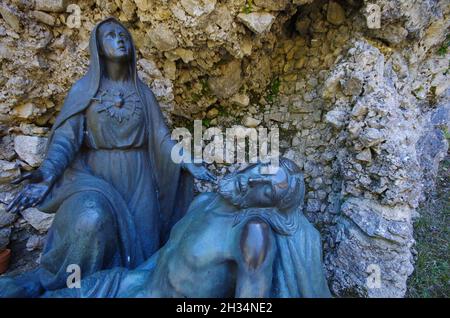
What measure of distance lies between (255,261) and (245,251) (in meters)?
0.05

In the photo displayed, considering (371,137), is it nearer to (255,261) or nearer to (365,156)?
(365,156)

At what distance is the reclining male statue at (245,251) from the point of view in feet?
4.14

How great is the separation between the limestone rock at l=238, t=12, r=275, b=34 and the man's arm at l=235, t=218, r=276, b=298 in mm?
1994

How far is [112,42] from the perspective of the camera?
5.98ft

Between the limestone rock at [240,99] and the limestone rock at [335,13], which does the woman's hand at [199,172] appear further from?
the limestone rock at [335,13]

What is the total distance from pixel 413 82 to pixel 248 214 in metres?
2.52

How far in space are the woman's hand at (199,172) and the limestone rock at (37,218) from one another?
6.75ft

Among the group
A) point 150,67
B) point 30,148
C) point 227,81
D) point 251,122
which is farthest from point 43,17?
point 251,122

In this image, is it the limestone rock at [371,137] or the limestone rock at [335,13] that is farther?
the limestone rock at [335,13]

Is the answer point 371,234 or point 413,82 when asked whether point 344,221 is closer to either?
point 371,234

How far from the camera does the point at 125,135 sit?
74.1 inches

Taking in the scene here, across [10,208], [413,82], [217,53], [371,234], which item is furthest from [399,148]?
[10,208]

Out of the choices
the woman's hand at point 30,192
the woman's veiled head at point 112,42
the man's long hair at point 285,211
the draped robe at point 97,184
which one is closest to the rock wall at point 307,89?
the woman's veiled head at point 112,42

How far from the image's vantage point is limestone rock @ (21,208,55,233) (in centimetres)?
318
